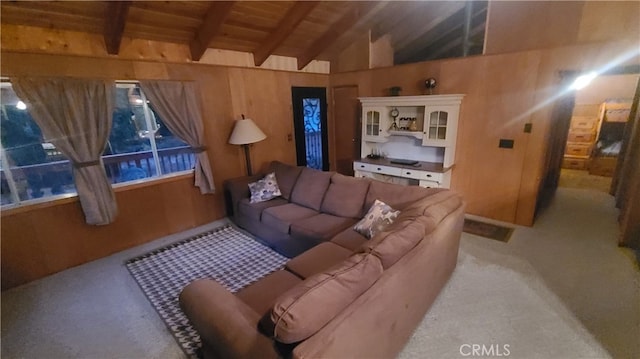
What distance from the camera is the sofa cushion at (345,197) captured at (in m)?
2.85

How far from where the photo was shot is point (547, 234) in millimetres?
3250

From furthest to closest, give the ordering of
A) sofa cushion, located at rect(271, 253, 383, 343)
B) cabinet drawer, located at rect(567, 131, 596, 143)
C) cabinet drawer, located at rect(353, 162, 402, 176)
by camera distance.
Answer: cabinet drawer, located at rect(567, 131, 596, 143) → cabinet drawer, located at rect(353, 162, 402, 176) → sofa cushion, located at rect(271, 253, 383, 343)

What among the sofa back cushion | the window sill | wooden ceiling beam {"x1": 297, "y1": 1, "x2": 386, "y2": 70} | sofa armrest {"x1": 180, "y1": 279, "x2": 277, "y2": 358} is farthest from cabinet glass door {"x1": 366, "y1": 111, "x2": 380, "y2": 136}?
sofa armrest {"x1": 180, "y1": 279, "x2": 277, "y2": 358}

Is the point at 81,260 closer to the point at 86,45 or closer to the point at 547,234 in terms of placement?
the point at 86,45

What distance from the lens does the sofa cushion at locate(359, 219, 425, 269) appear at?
1444 millimetres

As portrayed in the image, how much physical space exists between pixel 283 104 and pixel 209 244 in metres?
2.61

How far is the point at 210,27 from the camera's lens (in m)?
3.02

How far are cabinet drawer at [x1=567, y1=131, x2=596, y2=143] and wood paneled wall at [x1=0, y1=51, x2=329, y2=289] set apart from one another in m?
5.77

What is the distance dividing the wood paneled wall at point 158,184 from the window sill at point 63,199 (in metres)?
0.03

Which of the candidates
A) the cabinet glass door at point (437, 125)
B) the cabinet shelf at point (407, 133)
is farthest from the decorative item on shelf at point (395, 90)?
the cabinet glass door at point (437, 125)

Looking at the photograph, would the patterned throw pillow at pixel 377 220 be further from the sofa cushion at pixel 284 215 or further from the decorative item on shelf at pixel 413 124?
the decorative item on shelf at pixel 413 124

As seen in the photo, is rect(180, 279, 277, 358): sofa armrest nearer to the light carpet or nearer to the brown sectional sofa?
the brown sectional sofa

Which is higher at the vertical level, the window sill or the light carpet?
the window sill

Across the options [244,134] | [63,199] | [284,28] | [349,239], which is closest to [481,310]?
[349,239]
